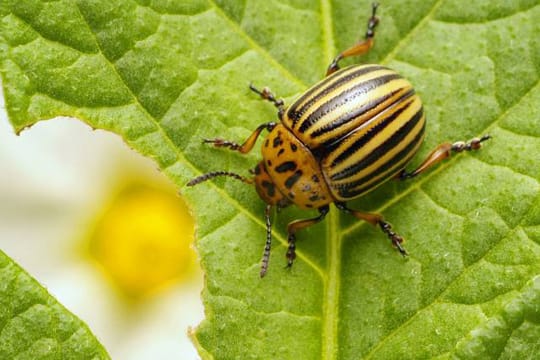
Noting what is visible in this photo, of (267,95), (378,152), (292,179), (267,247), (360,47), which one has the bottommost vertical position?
(267,247)

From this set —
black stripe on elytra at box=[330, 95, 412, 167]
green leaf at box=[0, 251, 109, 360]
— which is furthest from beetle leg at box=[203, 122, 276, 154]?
green leaf at box=[0, 251, 109, 360]

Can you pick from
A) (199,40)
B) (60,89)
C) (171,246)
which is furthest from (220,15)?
(171,246)

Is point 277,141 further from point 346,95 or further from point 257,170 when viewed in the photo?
point 346,95

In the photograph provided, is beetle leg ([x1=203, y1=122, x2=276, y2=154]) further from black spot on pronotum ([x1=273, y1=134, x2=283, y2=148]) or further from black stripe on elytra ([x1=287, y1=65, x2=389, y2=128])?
black stripe on elytra ([x1=287, y1=65, x2=389, y2=128])

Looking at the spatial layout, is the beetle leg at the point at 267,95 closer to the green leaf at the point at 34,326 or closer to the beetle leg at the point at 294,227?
the beetle leg at the point at 294,227

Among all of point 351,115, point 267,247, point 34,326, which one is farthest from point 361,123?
point 34,326

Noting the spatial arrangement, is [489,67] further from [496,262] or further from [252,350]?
[252,350]
